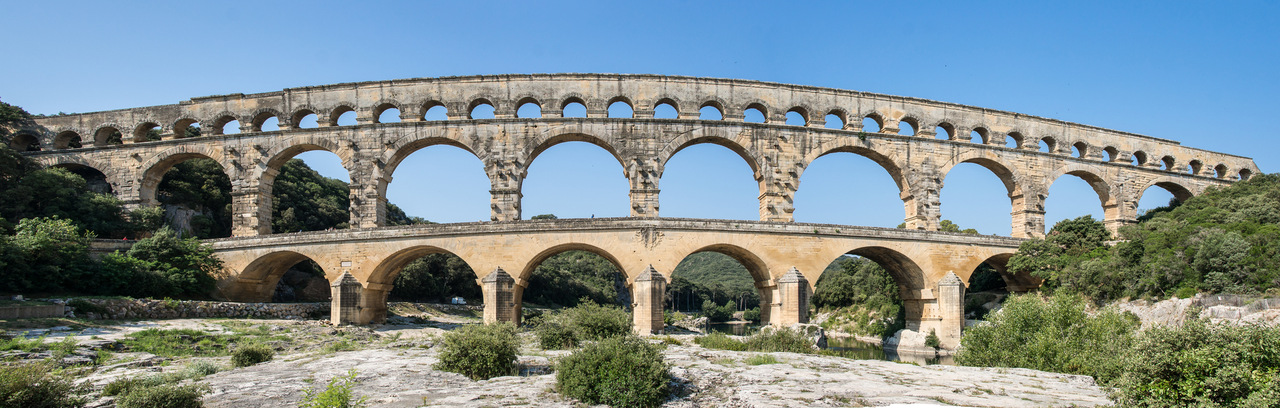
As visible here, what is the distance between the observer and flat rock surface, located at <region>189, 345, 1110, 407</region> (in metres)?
10.2

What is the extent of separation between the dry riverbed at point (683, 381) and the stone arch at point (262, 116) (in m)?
12.6

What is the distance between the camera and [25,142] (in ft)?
98.7

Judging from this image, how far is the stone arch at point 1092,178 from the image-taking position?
3006cm

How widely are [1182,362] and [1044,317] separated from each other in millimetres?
8199

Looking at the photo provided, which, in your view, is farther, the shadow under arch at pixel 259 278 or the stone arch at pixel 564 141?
the stone arch at pixel 564 141

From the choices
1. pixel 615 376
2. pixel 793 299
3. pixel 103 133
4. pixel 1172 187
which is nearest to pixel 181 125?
pixel 103 133

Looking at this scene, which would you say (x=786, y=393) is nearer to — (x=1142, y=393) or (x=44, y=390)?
(x=1142, y=393)

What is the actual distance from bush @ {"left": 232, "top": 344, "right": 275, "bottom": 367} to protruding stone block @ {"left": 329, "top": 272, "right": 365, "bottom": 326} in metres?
7.54

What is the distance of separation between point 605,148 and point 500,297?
7.93 metres

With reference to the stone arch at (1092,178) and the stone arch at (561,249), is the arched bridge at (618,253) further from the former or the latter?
the stone arch at (1092,178)

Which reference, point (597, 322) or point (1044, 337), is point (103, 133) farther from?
point (1044, 337)

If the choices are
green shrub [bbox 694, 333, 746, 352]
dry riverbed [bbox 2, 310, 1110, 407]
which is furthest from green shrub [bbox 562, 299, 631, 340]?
green shrub [bbox 694, 333, 746, 352]

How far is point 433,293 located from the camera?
147ft

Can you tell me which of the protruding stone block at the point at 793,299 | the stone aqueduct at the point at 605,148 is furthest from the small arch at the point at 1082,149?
the protruding stone block at the point at 793,299
